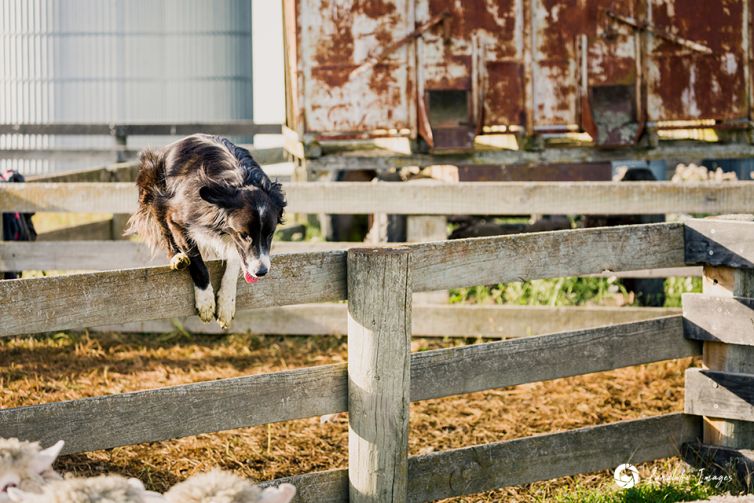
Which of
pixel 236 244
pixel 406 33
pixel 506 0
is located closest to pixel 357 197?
pixel 406 33

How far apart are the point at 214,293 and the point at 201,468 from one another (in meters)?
1.42

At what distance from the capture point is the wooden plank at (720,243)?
4758 mm

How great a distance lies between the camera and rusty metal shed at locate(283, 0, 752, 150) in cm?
888

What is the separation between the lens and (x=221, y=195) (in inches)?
174

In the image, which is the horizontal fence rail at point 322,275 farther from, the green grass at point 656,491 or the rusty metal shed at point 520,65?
the rusty metal shed at point 520,65

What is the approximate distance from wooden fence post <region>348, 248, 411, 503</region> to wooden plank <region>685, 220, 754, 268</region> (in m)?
1.65

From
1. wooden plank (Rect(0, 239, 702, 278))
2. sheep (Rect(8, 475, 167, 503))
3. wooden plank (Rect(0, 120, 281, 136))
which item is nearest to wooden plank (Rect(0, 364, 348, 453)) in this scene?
sheep (Rect(8, 475, 167, 503))

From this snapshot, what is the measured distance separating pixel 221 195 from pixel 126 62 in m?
19.8

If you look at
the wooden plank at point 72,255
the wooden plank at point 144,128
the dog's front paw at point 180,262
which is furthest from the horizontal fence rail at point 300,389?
the wooden plank at point 144,128

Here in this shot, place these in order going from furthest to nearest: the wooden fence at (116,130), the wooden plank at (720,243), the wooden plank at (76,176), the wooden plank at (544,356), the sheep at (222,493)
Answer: the wooden fence at (116,130) → the wooden plank at (76,176) → the wooden plank at (720,243) → the wooden plank at (544,356) → the sheep at (222,493)

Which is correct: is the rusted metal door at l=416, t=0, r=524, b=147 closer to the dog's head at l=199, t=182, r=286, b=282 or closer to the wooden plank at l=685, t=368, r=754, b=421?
the wooden plank at l=685, t=368, r=754, b=421

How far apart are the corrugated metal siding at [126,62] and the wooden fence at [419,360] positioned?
18.9 metres

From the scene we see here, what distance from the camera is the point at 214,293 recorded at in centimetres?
406

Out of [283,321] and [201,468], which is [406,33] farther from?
[201,468]
